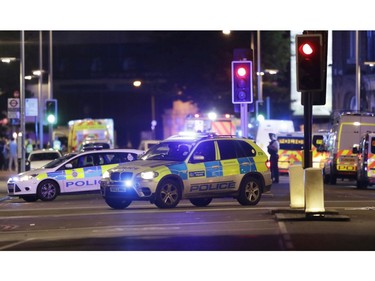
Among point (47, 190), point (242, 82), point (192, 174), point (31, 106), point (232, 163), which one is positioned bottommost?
point (47, 190)

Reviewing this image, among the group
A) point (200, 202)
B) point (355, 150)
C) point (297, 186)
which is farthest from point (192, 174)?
point (355, 150)

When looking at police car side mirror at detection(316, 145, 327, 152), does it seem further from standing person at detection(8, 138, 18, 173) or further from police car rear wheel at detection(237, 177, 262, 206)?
standing person at detection(8, 138, 18, 173)

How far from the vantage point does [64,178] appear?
26016mm

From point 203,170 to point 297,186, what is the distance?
3130mm

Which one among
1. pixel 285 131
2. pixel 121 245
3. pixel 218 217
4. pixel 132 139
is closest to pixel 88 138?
pixel 285 131

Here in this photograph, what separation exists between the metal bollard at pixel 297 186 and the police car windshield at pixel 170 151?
3.18m

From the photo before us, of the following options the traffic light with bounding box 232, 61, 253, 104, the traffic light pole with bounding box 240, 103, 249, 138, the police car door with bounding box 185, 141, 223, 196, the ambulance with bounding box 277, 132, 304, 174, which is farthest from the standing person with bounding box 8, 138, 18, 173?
the police car door with bounding box 185, 141, 223, 196

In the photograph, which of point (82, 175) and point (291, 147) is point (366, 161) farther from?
point (291, 147)

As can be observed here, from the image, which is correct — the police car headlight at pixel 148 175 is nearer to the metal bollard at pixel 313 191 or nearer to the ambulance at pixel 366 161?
the metal bollard at pixel 313 191

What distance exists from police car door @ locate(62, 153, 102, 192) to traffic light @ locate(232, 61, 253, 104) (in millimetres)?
4508

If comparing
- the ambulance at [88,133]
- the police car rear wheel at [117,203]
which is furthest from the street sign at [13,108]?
the police car rear wheel at [117,203]
